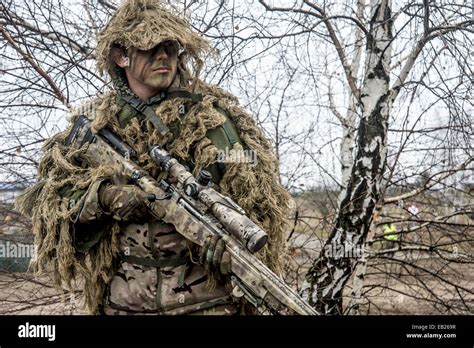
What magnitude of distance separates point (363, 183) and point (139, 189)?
67.5 inches

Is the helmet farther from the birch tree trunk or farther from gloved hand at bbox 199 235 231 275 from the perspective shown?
the birch tree trunk

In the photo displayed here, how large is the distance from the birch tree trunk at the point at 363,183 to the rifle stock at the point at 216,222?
1.48 meters

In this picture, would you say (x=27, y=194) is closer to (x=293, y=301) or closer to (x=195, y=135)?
(x=195, y=135)

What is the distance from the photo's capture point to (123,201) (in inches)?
98.6

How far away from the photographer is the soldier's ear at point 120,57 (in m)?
2.79

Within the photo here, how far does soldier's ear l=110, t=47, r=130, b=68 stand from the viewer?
9.16 ft

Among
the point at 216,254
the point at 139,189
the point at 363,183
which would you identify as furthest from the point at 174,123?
the point at 363,183
